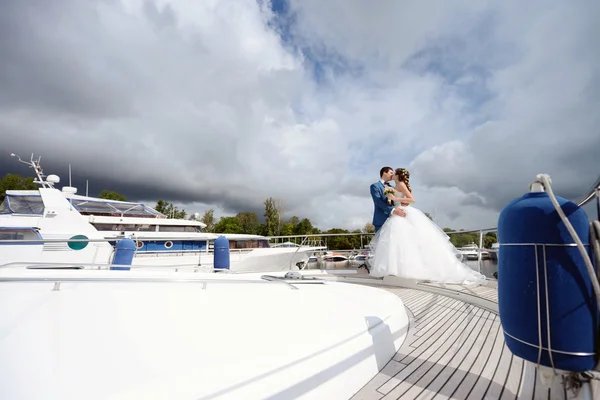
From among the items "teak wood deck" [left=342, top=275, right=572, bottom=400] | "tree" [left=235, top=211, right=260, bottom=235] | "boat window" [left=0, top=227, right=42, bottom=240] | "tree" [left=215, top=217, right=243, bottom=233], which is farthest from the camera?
"tree" [left=235, top=211, right=260, bottom=235]

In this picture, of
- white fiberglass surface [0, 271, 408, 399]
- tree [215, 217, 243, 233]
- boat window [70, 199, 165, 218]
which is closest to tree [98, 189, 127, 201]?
tree [215, 217, 243, 233]

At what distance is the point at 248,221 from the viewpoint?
53.4 m

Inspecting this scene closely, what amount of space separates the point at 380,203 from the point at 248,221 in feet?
164

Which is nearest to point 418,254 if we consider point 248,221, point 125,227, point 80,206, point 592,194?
point 592,194

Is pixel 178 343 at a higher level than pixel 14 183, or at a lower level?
lower

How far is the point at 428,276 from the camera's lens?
4.13 meters

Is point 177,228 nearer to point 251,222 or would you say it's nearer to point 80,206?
point 80,206

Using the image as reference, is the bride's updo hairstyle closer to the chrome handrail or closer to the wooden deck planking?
the wooden deck planking

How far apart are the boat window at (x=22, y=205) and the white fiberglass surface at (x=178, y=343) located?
1227 cm

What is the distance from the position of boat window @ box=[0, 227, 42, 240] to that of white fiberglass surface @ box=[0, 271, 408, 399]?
10.4m

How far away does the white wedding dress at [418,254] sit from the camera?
4113mm

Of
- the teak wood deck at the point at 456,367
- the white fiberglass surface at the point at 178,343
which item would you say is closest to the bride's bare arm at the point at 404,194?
the teak wood deck at the point at 456,367

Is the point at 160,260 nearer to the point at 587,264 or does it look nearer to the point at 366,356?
the point at 366,356

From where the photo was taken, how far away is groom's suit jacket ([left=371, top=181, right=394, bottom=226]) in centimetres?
474
